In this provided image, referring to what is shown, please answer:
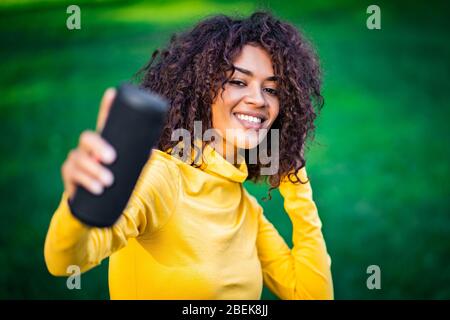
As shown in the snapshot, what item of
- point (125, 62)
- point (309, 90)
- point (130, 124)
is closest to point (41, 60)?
point (125, 62)

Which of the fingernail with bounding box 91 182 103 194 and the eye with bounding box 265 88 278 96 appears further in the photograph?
the eye with bounding box 265 88 278 96

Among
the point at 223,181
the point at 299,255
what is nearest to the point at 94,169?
the point at 223,181

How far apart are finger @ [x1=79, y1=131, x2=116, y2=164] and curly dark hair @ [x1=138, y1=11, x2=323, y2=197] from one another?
65 centimetres

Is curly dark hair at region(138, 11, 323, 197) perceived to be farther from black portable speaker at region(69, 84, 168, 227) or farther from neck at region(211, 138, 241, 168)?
black portable speaker at region(69, 84, 168, 227)

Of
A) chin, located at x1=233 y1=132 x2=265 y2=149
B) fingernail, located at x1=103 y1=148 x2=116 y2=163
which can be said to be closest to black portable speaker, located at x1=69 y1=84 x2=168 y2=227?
fingernail, located at x1=103 y1=148 x2=116 y2=163

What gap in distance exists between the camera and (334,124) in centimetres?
344

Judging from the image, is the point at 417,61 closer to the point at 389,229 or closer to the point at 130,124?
the point at 389,229

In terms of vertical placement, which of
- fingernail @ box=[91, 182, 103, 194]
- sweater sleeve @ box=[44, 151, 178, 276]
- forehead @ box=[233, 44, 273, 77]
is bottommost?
sweater sleeve @ box=[44, 151, 178, 276]

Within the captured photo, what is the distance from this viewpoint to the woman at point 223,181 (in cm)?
129

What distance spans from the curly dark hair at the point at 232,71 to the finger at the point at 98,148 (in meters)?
0.65

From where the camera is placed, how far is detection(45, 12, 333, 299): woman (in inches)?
50.6

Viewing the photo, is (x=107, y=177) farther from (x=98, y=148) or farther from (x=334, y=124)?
Result: (x=334, y=124)

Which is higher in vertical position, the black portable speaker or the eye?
the eye

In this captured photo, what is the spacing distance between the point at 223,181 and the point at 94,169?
25.8 inches
